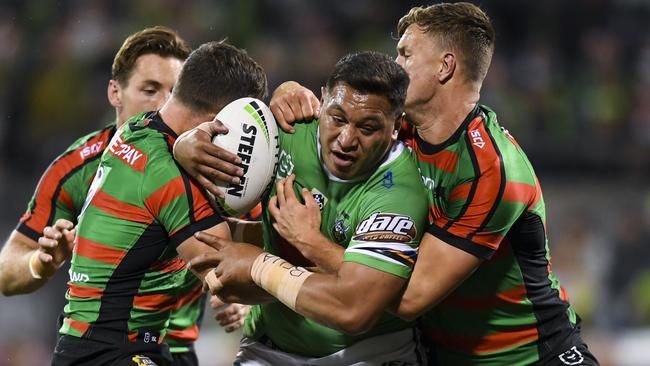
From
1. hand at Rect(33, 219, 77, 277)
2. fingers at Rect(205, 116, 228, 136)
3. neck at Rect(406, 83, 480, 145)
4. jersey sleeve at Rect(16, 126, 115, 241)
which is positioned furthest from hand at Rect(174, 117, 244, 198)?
jersey sleeve at Rect(16, 126, 115, 241)

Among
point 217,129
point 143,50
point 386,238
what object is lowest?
point 386,238

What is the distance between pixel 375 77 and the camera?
3.84 m

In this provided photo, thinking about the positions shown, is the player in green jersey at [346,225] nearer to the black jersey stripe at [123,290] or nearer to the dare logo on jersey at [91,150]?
the black jersey stripe at [123,290]

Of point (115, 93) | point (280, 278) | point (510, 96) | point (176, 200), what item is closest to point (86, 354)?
point (176, 200)

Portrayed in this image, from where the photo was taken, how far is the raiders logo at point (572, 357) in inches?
172

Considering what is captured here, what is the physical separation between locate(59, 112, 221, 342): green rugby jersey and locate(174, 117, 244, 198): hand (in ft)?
0.27

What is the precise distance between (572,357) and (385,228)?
4.03 ft

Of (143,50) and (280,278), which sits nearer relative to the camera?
(280,278)

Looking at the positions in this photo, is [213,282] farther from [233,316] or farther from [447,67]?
[447,67]

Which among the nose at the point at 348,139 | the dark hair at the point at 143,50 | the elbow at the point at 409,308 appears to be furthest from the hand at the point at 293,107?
the dark hair at the point at 143,50

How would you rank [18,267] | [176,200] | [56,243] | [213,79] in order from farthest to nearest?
[18,267] < [56,243] < [213,79] < [176,200]

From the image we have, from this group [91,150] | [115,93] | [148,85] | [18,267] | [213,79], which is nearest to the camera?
[213,79]

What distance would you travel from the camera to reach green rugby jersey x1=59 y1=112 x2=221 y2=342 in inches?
153

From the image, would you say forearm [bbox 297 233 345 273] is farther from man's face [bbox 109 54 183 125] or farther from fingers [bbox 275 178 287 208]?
man's face [bbox 109 54 183 125]
